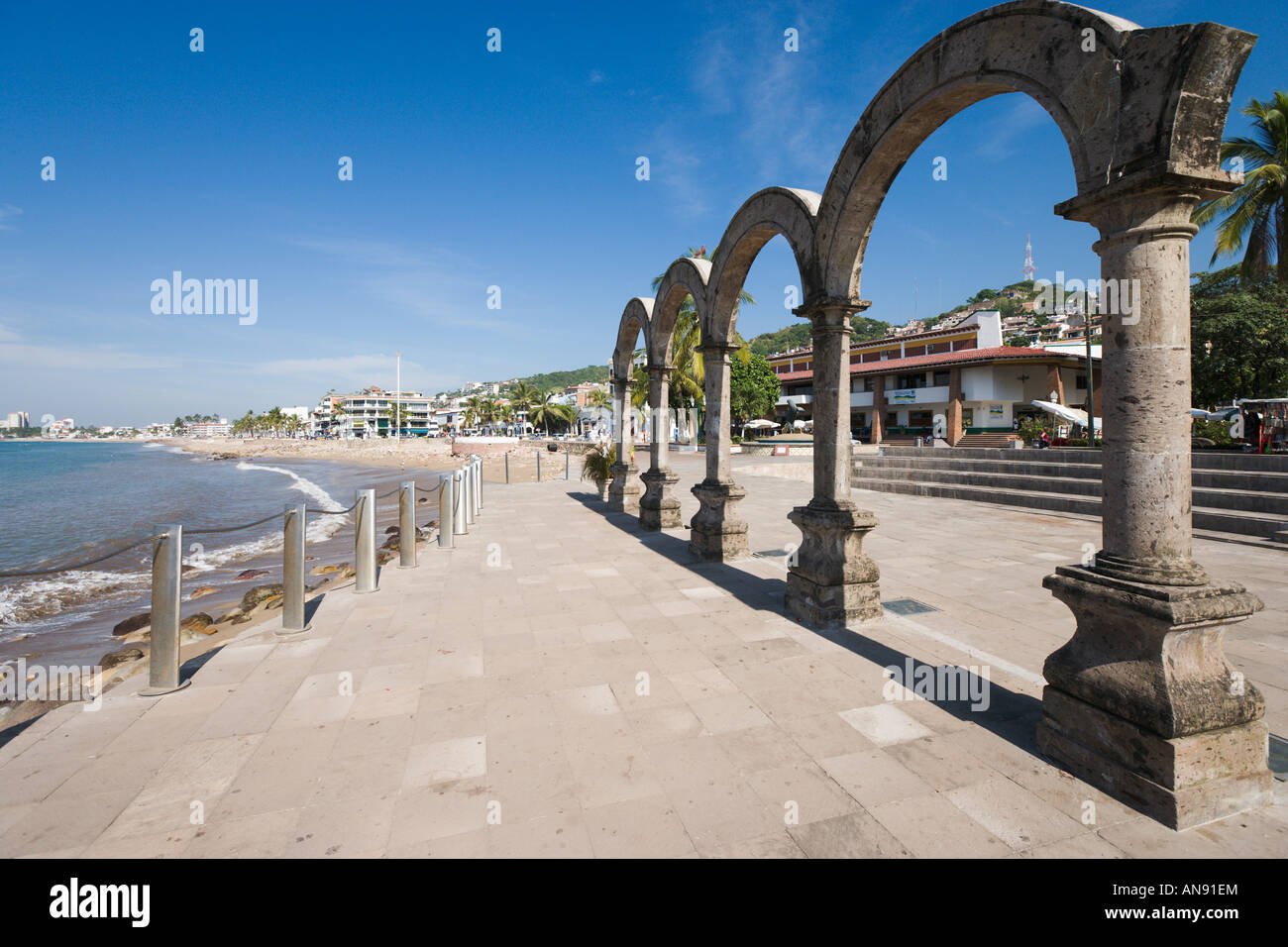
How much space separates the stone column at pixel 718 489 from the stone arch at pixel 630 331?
292 centimetres

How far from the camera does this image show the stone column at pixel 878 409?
38812mm

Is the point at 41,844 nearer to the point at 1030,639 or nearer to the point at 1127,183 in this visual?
the point at 1127,183

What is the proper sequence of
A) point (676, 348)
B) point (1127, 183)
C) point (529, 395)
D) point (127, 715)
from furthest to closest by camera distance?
point (529, 395)
point (676, 348)
point (127, 715)
point (1127, 183)

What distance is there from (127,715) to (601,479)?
38.2 feet

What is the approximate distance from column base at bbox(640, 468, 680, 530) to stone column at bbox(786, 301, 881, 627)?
4644mm

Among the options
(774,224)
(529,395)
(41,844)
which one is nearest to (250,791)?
(41,844)

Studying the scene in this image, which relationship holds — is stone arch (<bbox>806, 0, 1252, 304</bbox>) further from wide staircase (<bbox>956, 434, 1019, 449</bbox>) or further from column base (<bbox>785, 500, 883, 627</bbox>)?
wide staircase (<bbox>956, 434, 1019, 449</bbox>)

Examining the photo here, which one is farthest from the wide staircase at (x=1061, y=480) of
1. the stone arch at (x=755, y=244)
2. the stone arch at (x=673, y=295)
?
the stone arch at (x=673, y=295)

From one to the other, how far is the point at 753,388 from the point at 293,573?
139 ft

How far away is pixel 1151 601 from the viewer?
2811mm

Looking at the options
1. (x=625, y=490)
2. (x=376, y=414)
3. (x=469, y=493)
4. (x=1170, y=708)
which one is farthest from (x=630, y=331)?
(x=376, y=414)

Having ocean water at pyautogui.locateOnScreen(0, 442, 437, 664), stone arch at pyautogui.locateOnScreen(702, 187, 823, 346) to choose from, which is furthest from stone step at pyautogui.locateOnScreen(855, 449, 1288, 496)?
ocean water at pyautogui.locateOnScreen(0, 442, 437, 664)

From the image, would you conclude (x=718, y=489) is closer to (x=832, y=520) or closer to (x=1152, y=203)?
(x=832, y=520)
